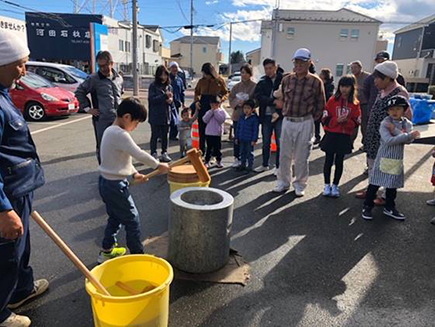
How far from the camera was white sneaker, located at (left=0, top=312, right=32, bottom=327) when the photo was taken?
232 cm

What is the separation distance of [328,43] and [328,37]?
0.57 metres

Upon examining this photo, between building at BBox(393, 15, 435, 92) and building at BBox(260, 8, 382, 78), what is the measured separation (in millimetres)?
4195

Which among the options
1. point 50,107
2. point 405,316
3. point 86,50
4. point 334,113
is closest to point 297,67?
point 334,113

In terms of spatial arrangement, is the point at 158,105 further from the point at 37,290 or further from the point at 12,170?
the point at 12,170

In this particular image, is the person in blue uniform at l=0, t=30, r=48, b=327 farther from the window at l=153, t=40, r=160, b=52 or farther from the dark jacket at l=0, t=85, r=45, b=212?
the window at l=153, t=40, r=160, b=52

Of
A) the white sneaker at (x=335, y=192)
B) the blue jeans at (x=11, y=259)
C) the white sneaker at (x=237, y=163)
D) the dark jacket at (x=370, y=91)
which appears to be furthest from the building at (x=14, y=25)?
the blue jeans at (x=11, y=259)

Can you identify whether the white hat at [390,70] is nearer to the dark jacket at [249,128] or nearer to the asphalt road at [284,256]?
the asphalt road at [284,256]

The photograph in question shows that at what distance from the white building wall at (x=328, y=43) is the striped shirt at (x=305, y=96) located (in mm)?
30563

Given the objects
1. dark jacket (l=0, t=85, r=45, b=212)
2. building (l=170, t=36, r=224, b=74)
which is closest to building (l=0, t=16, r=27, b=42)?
dark jacket (l=0, t=85, r=45, b=212)

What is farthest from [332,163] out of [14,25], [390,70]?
[14,25]

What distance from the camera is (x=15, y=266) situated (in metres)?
2.25

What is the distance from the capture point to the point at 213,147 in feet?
21.1

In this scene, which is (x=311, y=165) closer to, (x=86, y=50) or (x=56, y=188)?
(x=56, y=188)

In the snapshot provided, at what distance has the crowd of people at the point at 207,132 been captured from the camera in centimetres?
218
